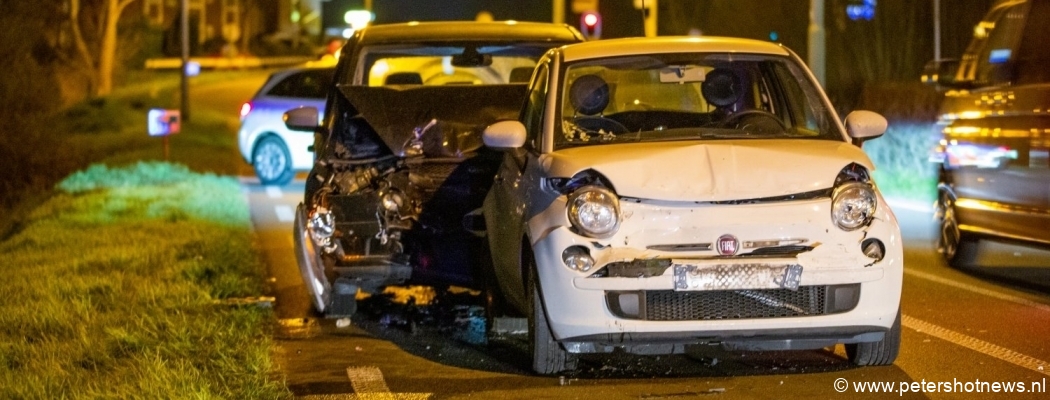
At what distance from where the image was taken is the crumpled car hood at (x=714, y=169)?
21.9 ft

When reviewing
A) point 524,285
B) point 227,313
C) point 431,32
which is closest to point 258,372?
point 524,285

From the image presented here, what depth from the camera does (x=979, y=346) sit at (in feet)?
25.3

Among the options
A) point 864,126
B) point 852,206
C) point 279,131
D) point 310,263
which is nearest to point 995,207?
point 864,126

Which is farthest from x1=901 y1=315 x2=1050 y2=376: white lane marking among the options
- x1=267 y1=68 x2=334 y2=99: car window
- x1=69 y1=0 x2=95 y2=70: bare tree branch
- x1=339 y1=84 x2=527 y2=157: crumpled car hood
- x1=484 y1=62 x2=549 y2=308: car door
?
x1=69 y1=0 x2=95 y2=70: bare tree branch

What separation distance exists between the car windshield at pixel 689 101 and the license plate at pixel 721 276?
96 cm

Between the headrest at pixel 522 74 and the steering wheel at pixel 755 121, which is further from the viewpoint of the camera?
the headrest at pixel 522 74

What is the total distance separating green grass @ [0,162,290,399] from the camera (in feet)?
22.9

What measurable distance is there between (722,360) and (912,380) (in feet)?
3.19

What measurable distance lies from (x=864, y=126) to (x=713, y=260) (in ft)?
4.39

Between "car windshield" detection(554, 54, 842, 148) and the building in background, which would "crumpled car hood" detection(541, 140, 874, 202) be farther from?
the building in background

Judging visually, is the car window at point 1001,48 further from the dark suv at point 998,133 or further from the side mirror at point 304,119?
the side mirror at point 304,119

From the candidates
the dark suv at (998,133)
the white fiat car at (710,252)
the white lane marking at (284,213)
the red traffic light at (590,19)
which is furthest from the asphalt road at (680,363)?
the red traffic light at (590,19)

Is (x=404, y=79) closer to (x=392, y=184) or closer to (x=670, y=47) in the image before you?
(x=392, y=184)

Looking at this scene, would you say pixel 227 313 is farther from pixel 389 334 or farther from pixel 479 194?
pixel 479 194
